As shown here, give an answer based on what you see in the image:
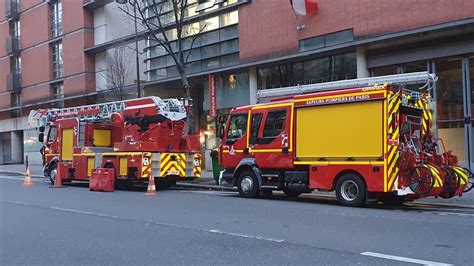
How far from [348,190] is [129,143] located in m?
8.84

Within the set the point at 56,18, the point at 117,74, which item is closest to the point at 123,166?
the point at 117,74

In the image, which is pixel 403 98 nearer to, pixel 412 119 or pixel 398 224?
pixel 412 119

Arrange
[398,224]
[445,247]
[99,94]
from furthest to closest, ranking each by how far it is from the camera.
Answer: [99,94] < [398,224] < [445,247]

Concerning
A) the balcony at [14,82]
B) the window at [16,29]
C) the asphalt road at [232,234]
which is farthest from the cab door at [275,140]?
the window at [16,29]

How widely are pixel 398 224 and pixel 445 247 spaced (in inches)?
80.8

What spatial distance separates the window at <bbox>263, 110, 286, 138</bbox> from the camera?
45.4 feet

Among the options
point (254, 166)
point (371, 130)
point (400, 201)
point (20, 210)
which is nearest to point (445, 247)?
point (371, 130)

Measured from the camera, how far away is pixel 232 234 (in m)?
8.48

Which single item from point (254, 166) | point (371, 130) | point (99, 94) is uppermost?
point (99, 94)

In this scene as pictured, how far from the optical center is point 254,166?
14.5 meters

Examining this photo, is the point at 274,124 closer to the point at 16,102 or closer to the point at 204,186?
the point at 204,186

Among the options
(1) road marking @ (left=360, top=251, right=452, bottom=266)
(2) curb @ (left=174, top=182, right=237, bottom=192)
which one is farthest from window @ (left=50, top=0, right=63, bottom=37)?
(1) road marking @ (left=360, top=251, right=452, bottom=266)

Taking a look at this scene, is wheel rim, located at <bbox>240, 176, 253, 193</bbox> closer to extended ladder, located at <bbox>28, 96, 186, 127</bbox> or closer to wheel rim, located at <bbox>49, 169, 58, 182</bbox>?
extended ladder, located at <bbox>28, 96, 186, 127</bbox>

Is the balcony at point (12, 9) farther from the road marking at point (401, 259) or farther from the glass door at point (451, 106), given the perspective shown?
the road marking at point (401, 259)
